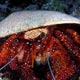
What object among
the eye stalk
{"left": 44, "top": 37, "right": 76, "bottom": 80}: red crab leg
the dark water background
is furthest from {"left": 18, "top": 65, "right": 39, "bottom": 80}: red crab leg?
the dark water background

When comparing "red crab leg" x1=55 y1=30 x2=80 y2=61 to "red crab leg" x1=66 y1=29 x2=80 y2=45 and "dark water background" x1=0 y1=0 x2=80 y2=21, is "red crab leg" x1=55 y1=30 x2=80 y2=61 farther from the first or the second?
"dark water background" x1=0 y1=0 x2=80 y2=21

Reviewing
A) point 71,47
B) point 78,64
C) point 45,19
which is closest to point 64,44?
point 71,47

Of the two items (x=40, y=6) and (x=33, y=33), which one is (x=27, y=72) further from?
(x=40, y=6)

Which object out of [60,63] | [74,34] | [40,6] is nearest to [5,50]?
[60,63]

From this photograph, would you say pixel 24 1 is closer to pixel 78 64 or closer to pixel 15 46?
pixel 15 46

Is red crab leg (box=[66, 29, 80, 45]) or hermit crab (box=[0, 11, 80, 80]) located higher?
red crab leg (box=[66, 29, 80, 45])

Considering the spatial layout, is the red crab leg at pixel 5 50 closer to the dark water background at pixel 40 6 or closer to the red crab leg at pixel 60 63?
the red crab leg at pixel 60 63

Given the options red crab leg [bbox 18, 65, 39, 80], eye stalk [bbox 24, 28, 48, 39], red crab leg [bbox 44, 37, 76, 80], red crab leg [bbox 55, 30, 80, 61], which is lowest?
red crab leg [bbox 18, 65, 39, 80]

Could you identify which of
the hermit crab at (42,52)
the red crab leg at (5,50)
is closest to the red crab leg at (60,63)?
the hermit crab at (42,52)
